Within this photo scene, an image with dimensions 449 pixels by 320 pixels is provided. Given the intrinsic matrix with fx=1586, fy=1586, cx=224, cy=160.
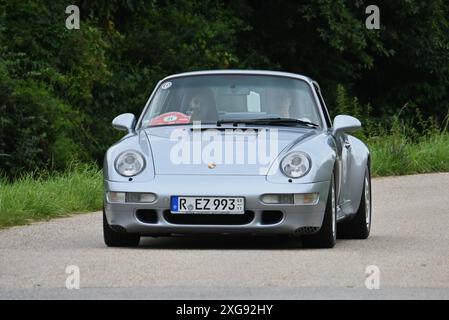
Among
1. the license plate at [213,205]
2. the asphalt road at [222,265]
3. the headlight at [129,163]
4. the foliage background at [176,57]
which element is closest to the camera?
the asphalt road at [222,265]

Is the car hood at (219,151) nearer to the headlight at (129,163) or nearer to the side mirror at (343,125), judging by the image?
the headlight at (129,163)

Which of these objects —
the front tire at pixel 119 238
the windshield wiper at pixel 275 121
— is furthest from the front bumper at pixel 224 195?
the windshield wiper at pixel 275 121

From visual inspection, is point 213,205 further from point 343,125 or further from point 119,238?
point 343,125

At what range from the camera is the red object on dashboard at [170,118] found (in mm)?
12648

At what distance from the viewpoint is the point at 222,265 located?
1063cm

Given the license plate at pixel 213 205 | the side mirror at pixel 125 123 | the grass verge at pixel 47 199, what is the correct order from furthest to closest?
the grass verge at pixel 47 199, the side mirror at pixel 125 123, the license plate at pixel 213 205

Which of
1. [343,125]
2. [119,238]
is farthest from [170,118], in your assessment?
[343,125]

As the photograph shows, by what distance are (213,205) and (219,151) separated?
0.51m

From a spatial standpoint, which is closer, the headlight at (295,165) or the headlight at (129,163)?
the headlight at (295,165)

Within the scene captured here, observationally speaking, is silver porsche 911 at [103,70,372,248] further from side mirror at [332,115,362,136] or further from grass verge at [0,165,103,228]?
grass verge at [0,165,103,228]

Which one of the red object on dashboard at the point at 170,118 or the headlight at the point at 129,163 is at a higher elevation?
the red object on dashboard at the point at 170,118

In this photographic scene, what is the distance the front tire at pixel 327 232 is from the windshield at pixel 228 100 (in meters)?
1.09

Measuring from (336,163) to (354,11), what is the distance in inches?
880
